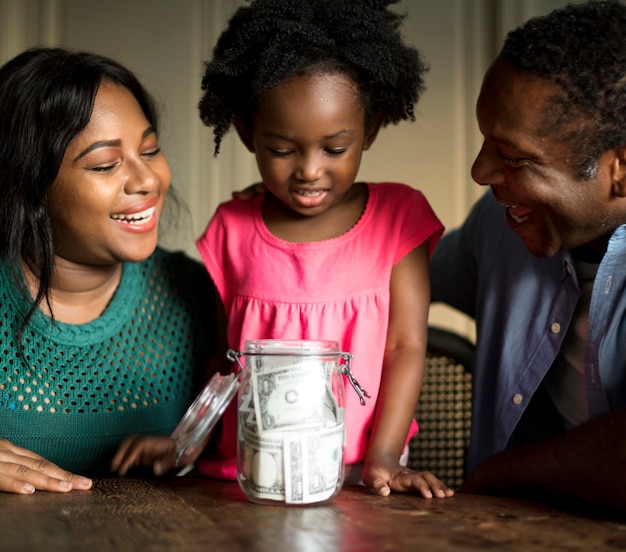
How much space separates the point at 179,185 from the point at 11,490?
149 centimetres

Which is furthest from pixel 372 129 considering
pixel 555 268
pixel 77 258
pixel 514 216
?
pixel 77 258

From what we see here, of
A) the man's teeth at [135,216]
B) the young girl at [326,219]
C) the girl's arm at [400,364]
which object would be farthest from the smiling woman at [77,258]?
the girl's arm at [400,364]

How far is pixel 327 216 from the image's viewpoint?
58.2 inches

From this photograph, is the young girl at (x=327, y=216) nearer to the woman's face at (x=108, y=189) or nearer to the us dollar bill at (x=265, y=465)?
the woman's face at (x=108, y=189)

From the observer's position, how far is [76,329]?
1.52 meters

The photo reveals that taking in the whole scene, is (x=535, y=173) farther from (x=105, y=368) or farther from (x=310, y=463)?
(x=105, y=368)

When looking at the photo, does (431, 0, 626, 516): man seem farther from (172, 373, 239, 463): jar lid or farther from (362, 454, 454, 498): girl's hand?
(172, 373, 239, 463): jar lid

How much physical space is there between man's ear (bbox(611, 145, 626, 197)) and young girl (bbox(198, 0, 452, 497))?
0.30 m

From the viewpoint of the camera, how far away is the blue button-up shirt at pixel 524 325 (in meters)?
1.36

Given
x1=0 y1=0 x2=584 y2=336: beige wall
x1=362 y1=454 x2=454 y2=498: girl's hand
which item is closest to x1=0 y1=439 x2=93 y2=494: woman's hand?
x1=362 y1=454 x2=454 y2=498: girl's hand

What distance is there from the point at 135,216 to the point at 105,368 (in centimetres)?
28

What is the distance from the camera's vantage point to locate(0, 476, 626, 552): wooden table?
849 mm

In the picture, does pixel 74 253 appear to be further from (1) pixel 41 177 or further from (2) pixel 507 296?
(2) pixel 507 296

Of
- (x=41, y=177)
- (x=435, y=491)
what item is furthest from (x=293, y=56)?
(x=435, y=491)
